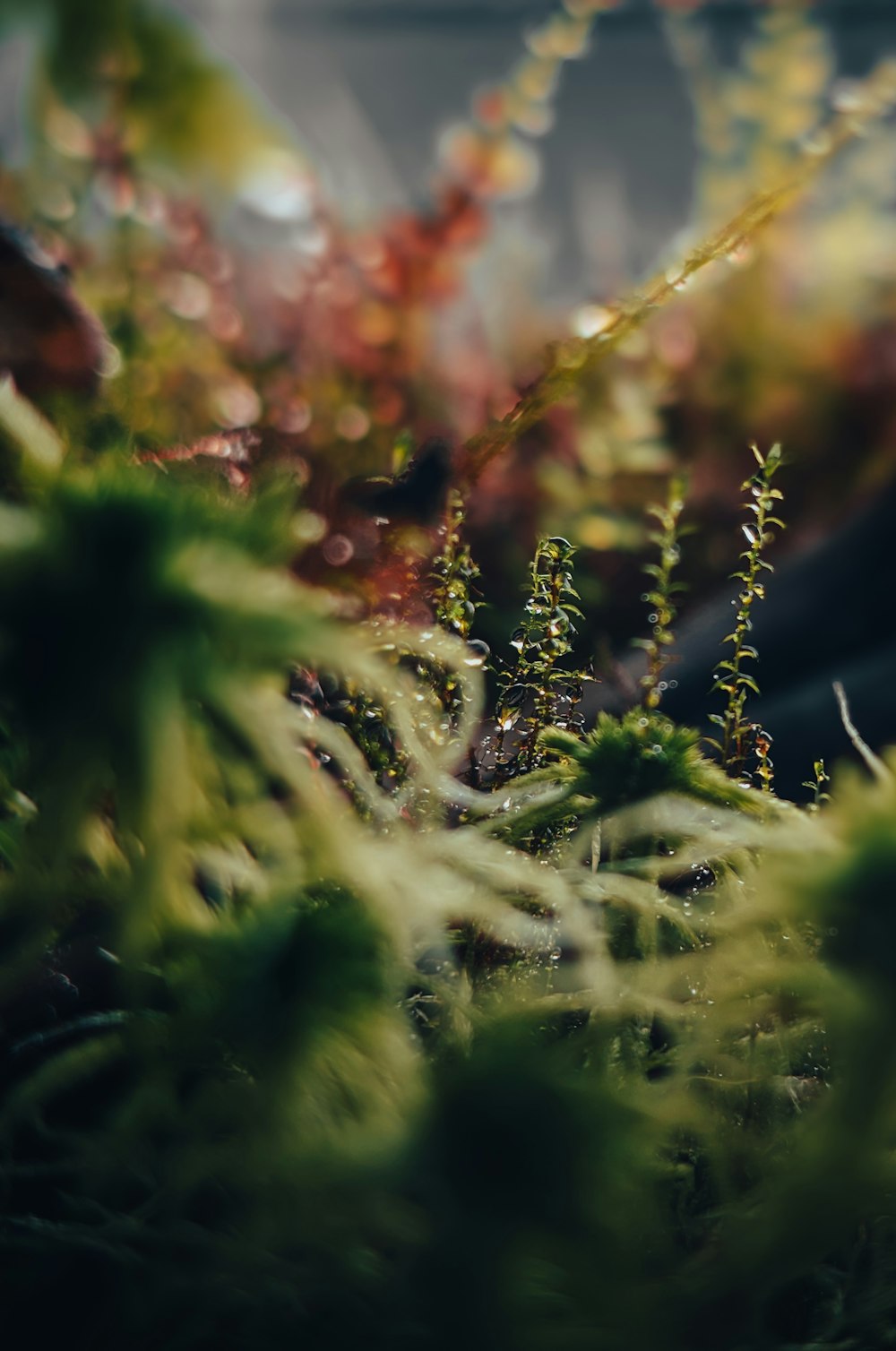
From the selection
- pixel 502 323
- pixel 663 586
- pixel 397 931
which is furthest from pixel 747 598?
pixel 502 323

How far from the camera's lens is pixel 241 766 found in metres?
0.19

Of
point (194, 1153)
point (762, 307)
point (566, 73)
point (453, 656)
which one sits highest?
point (566, 73)

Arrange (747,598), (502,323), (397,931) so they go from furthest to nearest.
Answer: (502,323) → (747,598) → (397,931)

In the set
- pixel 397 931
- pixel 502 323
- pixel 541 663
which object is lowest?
pixel 397 931

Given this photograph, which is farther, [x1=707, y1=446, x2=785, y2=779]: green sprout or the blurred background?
the blurred background

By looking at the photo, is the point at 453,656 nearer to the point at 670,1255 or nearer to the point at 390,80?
the point at 670,1255

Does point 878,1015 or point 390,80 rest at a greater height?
point 390,80

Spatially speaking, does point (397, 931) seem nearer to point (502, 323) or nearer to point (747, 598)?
point (747, 598)

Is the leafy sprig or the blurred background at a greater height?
the blurred background

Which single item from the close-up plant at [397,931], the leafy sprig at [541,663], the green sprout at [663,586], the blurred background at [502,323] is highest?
the blurred background at [502,323]

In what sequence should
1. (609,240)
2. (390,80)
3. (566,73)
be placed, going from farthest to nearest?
(390,80)
(566,73)
(609,240)

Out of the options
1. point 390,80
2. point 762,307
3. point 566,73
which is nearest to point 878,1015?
point 762,307

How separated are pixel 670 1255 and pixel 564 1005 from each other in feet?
0.17

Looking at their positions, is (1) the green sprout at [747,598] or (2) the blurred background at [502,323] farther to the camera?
(2) the blurred background at [502,323]
